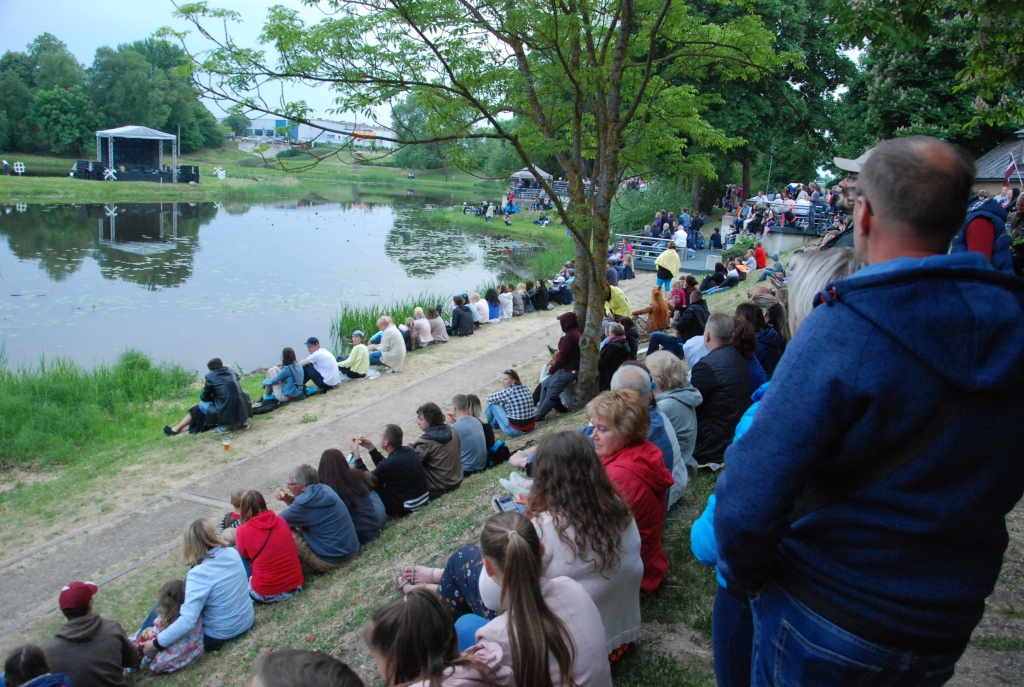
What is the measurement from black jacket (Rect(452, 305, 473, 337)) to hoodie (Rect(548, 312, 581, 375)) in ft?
20.9

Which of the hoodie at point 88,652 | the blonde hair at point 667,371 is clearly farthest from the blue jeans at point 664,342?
the hoodie at point 88,652

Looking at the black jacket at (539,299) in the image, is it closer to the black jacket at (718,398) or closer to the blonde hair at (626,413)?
the black jacket at (718,398)

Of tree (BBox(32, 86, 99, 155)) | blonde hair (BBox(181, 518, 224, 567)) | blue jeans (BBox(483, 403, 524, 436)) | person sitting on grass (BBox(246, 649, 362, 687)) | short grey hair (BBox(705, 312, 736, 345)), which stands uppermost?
tree (BBox(32, 86, 99, 155))

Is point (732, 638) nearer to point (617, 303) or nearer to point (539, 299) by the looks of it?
point (617, 303)

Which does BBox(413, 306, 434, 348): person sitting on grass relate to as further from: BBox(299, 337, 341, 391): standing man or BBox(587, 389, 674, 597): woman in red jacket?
BBox(587, 389, 674, 597): woman in red jacket

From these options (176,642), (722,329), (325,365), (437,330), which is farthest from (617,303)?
(176,642)

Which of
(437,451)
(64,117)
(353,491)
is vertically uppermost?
(64,117)

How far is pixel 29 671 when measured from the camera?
11.8 ft

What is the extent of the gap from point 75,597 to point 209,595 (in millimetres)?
828

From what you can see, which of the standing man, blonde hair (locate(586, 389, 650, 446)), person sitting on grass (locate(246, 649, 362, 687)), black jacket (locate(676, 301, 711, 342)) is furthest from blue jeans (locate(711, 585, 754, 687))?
the standing man

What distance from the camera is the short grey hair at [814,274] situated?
1.62 metres

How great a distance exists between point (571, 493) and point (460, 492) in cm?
371

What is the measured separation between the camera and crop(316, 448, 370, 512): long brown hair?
5.74 m

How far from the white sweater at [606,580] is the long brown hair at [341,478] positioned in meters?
2.97
